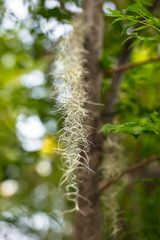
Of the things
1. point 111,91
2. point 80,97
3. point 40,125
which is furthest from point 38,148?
point 80,97

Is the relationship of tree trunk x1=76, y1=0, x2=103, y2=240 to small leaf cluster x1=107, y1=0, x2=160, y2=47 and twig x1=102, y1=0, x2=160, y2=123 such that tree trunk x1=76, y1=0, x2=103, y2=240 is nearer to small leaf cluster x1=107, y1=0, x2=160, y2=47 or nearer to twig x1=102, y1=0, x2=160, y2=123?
twig x1=102, y1=0, x2=160, y2=123

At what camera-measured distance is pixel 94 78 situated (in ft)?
2.69

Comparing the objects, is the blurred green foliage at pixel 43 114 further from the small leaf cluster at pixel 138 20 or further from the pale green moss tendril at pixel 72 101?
the small leaf cluster at pixel 138 20

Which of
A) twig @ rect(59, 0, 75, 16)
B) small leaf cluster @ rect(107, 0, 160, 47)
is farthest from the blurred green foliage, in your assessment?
small leaf cluster @ rect(107, 0, 160, 47)

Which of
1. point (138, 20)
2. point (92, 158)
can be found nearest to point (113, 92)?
point (92, 158)

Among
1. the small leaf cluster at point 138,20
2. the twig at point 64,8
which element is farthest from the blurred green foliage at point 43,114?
the small leaf cluster at point 138,20

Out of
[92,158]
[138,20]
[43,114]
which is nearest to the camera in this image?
[138,20]

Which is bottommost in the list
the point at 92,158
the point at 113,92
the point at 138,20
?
the point at 92,158

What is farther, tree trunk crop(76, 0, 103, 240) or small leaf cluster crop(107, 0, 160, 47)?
tree trunk crop(76, 0, 103, 240)

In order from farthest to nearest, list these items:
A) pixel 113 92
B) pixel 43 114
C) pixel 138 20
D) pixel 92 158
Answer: pixel 43 114, pixel 113 92, pixel 92 158, pixel 138 20

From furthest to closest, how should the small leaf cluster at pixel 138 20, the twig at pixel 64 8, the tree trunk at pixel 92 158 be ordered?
the twig at pixel 64 8, the tree trunk at pixel 92 158, the small leaf cluster at pixel 138 20

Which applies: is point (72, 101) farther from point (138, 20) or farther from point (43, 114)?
point (43, 114)

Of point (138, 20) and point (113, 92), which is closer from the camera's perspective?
point (138, 20)

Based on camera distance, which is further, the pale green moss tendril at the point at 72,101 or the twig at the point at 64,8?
the twig at the point at 64,8
